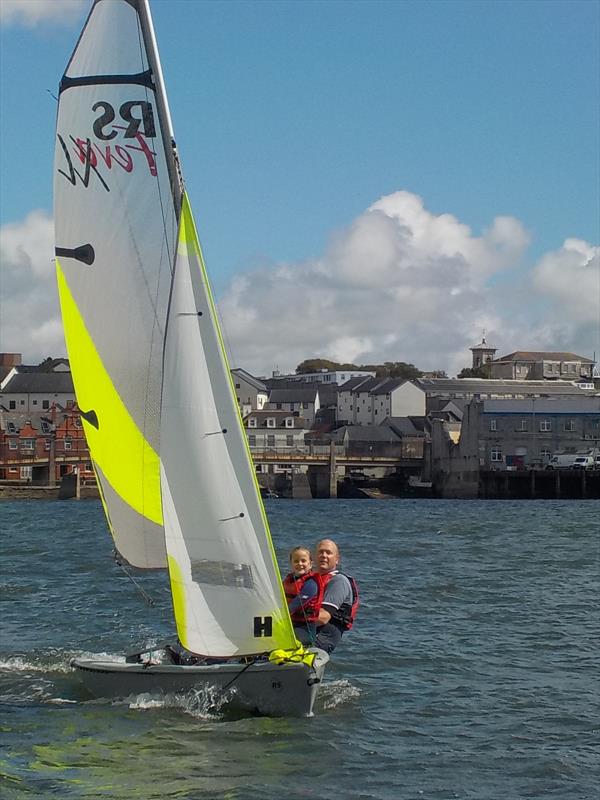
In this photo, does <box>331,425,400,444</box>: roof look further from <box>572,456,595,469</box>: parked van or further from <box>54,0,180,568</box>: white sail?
<box>54,0,180,568</box>: white sail

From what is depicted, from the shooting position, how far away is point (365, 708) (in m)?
15.7

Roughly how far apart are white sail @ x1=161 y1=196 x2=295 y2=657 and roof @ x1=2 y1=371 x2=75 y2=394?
10886cm

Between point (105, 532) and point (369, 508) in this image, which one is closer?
point (105, 532)

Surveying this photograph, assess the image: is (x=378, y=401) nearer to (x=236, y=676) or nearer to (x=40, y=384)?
(x=40, y=384)

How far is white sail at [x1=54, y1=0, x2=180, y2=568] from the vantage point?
→ 14570 mm

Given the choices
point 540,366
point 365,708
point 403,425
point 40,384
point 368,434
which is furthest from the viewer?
point 540,366

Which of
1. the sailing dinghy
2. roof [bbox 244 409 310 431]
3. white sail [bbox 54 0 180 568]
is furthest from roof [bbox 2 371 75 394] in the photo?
the sailing dinghy

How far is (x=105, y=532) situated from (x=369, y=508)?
32.0 meters

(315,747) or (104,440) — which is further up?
(104,440)

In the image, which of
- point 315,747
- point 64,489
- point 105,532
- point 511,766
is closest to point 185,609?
point 315,747

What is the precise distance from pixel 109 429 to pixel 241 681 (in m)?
3.57

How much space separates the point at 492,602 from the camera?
86.9 feet

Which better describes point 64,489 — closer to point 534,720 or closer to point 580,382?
point 534,720

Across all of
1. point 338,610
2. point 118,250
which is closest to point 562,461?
point 338,610
